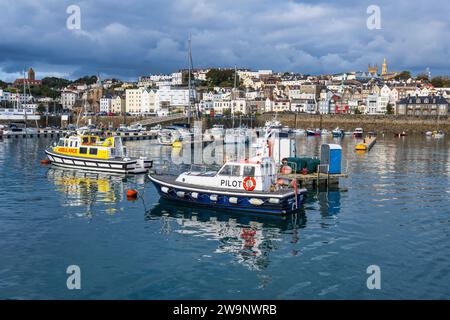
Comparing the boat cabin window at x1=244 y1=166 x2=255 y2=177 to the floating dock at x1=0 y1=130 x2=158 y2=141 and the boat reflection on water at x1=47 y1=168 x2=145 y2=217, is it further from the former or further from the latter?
the floating dock at x1=0 y1=130 x2=158 y2=141

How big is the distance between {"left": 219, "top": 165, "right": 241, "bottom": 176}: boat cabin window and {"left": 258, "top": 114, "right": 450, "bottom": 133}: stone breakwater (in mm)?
114318

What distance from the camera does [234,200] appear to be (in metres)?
27.0

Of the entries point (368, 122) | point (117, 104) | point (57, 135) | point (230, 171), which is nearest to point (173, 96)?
point (117, 104)

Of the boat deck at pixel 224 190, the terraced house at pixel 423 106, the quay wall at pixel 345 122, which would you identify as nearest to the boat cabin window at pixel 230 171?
the boat deck at pixel 224 190

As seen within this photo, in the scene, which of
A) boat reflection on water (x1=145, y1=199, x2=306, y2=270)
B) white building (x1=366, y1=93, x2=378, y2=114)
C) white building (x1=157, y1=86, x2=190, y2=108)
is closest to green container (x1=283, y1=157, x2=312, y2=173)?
boat reflection on water (x1=145, y1=199, x2=306, y2=270)

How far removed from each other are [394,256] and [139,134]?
266 ft

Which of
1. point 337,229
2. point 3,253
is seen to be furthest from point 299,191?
point 3,253

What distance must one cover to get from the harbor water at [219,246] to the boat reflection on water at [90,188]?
0.42ft

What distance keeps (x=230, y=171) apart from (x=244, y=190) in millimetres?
1469

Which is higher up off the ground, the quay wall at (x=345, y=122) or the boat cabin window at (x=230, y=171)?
the quay wall at (x=345, y=122)

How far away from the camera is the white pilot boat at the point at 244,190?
86.5ft

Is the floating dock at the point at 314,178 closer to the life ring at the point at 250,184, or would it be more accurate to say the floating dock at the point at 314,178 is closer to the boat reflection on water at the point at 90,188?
the life ring at the point at 250,184

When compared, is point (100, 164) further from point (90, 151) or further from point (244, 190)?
point (244, 190)

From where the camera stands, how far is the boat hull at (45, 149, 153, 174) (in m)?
A: 41.9
